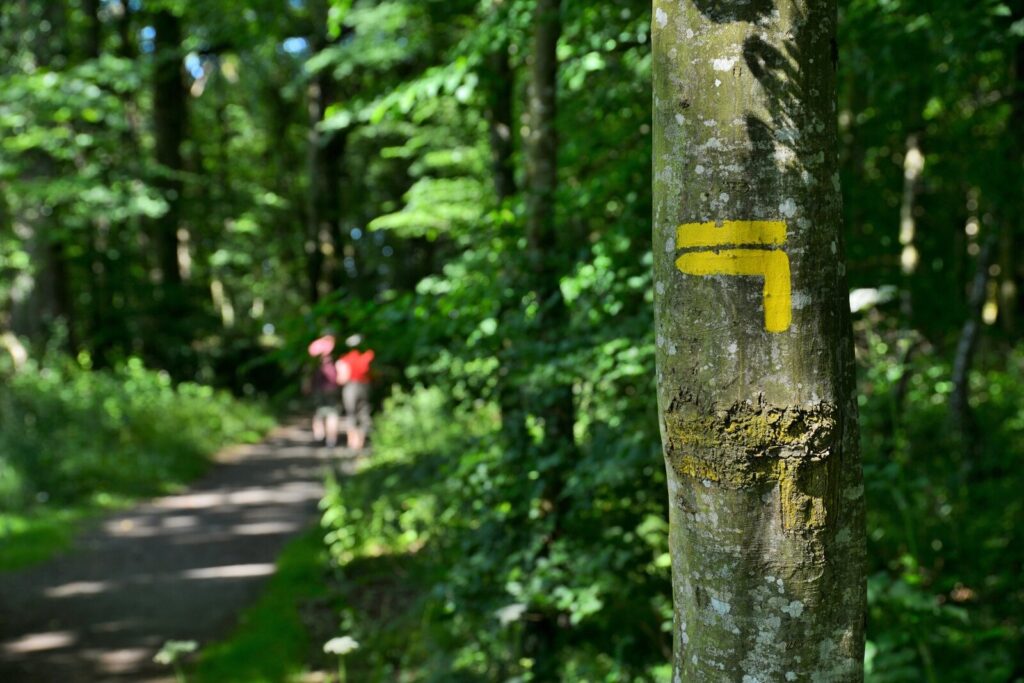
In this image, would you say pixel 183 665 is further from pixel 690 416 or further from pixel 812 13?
pixel 812 13

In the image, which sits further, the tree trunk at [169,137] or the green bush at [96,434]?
the tree trunk at [169,137]

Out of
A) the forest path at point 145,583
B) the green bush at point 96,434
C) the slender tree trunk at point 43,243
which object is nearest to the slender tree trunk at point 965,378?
the forest path at point 145,583

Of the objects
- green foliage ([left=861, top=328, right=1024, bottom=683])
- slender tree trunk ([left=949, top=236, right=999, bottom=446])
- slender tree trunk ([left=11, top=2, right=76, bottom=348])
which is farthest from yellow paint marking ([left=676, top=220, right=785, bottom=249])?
slender tree trunk ([left=11, top=2, right=76, bottom=348])

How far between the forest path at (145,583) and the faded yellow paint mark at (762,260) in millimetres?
5612

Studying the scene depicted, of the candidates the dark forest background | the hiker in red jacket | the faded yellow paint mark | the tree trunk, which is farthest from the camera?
the tree trunk

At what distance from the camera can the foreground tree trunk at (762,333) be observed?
159 centimetres

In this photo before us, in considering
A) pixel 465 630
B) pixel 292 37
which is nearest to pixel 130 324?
pixel 292 37

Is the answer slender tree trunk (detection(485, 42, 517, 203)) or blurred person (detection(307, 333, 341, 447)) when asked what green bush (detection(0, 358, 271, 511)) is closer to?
blurred person (detection(307, 333, 341, 447))

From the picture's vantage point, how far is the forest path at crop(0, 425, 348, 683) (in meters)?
6.27

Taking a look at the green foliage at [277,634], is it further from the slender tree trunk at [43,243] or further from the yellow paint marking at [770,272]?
the slender tree trunk at [43,243]

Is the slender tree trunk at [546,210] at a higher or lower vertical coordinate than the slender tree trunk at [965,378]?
higher

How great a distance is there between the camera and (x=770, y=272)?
62.6 inches

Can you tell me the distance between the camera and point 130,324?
18625 mm

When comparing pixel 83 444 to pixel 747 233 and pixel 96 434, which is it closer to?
pixel 96 434
